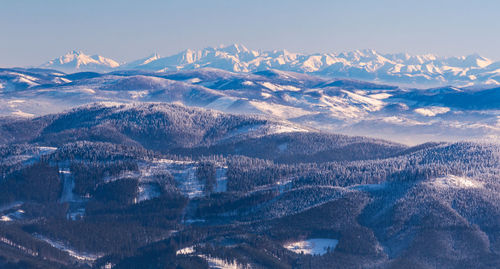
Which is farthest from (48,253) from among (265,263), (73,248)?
(265,263)

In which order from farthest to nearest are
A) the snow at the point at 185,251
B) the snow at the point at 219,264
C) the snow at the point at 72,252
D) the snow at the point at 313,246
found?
the snow at the point at 313,246 → the snow at the point at 72,252 → the snow at the point at 185,251 → the snow at the point at 219,264

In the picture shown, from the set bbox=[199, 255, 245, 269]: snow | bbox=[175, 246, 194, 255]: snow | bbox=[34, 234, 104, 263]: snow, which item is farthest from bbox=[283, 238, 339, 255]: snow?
bbox=[34, 234, 104, 263]: snow

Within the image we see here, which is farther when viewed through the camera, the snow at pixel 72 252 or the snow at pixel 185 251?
the snow at pixel 72 252

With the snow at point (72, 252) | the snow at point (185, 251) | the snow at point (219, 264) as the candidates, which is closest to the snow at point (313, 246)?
the snow at point (219, 264)

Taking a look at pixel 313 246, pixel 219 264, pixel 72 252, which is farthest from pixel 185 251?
pixel 313 246

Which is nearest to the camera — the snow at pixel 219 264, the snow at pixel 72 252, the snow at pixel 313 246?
the snow at pixel 219 264

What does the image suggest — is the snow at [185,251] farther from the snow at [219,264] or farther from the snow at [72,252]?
the snow at [72,252]

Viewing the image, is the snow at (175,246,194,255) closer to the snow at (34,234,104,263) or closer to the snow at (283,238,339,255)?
the snow at (34,234,104,263)

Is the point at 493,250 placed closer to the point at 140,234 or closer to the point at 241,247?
the point at 241,247
